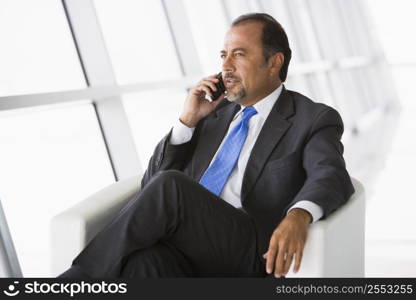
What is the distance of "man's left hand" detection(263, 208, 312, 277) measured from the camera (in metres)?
1.95

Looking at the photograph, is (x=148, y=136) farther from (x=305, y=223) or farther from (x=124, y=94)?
(x=305, y=223)

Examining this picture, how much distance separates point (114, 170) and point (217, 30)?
8.97ft

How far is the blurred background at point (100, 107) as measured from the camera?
3127 millimetres

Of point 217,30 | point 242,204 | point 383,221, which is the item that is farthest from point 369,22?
point 242,204

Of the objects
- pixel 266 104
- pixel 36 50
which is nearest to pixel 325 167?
pixel 266 104

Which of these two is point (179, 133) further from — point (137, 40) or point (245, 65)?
point (137, 40)

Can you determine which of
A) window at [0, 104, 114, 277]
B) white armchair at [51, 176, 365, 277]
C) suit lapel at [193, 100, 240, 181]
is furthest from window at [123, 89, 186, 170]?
white armchair at [51, 176, 365, 277]

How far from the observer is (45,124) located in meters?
3.38

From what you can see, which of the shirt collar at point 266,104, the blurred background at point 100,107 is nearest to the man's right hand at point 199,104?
the shirt collar at point 266,104

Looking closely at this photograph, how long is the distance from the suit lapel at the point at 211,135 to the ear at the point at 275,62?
235mm

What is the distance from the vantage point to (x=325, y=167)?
2266mm

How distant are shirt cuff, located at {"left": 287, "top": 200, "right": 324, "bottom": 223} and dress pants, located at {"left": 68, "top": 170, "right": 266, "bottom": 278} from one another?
257mm

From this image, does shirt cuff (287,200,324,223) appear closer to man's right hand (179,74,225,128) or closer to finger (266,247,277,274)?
finger (266,247,277,274)

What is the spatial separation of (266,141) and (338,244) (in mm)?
561
